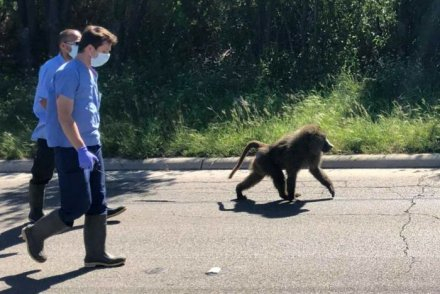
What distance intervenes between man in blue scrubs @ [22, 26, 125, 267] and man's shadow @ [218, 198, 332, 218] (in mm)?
2390

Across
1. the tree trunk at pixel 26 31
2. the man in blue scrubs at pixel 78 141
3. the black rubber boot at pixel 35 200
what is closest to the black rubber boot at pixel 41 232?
the man in blue scrubs at pixel 78 141

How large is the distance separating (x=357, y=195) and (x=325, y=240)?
1992mm

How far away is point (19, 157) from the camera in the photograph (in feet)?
38.9

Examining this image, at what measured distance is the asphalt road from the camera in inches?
236

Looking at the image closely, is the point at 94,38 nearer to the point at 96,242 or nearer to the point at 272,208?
the point at 96,242

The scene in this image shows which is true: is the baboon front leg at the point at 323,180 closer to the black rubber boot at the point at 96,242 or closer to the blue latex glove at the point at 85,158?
the black rubber boot at the point at 96,242

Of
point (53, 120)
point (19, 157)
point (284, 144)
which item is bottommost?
point (19, 157)

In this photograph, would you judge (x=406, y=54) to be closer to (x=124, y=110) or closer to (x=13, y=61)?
(x=124, y=110)

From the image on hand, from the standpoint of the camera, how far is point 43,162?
7.66 m

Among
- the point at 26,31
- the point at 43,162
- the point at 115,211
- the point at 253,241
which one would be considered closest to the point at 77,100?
the point at 43,162

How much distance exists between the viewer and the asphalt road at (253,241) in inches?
236

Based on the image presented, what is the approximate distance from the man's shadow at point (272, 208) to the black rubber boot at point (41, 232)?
2.60 m

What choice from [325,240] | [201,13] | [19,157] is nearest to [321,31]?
[201,13]

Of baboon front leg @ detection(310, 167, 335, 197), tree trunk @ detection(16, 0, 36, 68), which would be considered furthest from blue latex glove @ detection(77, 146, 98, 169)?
tree trunk @ detection(16, 0, 36, 68)
